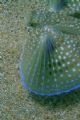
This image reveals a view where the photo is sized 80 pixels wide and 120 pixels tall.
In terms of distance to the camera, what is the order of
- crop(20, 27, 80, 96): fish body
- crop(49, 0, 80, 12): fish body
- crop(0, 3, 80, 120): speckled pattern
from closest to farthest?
crop(20, 27, 80, 96): fish body < crop(0, 3, 80, 120): speckled pattern < crop(49, 0, 80, 12): fish body

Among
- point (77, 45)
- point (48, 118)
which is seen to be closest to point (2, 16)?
point (77, 45)

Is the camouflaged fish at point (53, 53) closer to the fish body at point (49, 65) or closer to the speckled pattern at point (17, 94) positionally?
the fish body at point (49, 65)

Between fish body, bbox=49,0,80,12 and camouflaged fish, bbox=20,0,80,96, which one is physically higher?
fish body, bbox=49,0,80,12

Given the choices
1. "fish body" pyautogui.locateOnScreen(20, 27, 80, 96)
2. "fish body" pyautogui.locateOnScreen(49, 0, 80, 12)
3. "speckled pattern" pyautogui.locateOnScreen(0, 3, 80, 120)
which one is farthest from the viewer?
"fish body" pyautogui.locateOnScreen(49, 0, 80, 12)

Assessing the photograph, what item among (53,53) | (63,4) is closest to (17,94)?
(53,53)

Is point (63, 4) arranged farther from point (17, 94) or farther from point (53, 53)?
point (17, 94)

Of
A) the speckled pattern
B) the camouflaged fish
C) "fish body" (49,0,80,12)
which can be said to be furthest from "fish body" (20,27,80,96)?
"fish body" (49,0,80,12)

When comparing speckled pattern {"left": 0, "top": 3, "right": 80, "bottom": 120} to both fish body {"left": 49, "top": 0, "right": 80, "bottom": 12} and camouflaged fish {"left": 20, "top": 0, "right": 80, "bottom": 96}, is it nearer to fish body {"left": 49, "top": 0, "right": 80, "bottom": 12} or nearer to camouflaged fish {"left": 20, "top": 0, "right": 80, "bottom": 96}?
camouflaged fish {"left": 20, "top": 0, "right": 80, "bottom": 96}

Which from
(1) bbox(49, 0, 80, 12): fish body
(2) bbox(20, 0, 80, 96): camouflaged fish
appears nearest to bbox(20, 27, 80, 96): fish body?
(2) bbox(20, 0, 80, 96): camouflaged fish

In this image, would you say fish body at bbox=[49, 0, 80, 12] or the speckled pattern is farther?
fish body at bbox=[49, 0, 80, 12]
